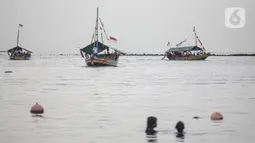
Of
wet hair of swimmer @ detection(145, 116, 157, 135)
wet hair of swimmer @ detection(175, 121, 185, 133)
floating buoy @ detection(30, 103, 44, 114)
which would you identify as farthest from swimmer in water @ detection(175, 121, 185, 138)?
floating buoy @ detection(30, 103, 44, 114)

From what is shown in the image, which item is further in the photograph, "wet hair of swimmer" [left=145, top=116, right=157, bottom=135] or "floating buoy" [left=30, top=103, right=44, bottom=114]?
"floating buoy" [left=30, top=103, right=44, bottom=114]

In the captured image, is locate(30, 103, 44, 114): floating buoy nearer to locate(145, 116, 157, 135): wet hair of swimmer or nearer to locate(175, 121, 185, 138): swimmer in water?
locate(145, 116, 157, 135): wet hair of swimmer

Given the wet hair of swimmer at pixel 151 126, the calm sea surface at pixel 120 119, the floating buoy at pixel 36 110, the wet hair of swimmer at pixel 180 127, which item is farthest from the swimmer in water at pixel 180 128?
the floating buoy at pixel 36 110

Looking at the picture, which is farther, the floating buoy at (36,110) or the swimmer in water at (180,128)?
the floating buoy at (36,110)

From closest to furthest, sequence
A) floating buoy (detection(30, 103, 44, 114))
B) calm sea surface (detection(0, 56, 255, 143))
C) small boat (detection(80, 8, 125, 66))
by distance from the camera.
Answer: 1. calm sea surface (detection(0, 56, 255, 143))
2. floating buoy (detection(30, 103, 44, 114))
3. small boat (detection(80, 8, 125, 66))

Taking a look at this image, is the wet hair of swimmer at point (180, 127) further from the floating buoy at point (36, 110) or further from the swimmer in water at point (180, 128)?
the floating buoy at point (36, 110)

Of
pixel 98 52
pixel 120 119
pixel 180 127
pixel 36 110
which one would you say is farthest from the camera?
pixel 98 52

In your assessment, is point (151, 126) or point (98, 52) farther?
point (98, 52)

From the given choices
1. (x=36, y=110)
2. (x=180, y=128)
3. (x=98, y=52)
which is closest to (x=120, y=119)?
(x=36, y=110)

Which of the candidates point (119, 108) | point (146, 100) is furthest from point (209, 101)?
point (119, 108)

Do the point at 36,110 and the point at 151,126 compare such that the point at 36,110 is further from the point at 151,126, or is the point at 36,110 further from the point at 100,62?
the point at 100,62

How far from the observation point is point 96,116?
26.6 meters

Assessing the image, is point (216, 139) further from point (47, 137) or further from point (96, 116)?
point (96, 116)

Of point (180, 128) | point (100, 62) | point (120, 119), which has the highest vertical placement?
point (100, 62)
